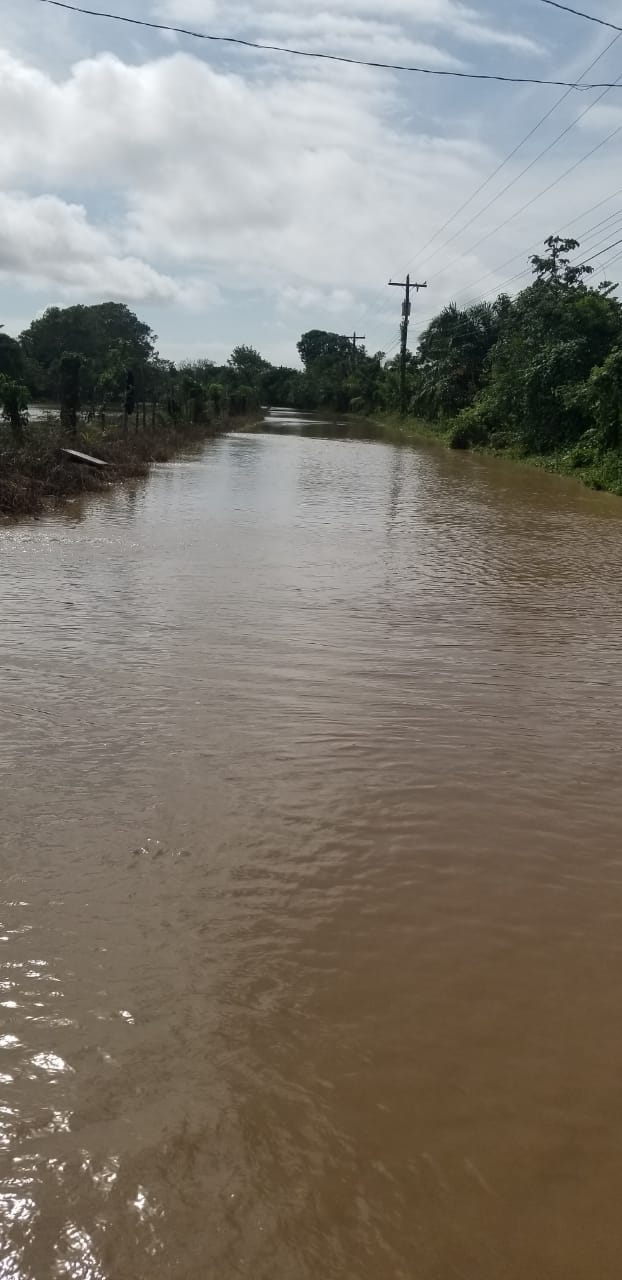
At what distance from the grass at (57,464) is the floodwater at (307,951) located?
6893mm

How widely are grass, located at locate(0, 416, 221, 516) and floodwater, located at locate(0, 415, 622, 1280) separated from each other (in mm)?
6893

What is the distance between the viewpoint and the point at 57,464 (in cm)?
1627

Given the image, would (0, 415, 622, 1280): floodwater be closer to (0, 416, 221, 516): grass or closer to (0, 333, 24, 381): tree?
(0, 416, 221, 516): grass

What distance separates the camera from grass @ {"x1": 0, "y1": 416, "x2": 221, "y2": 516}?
14.1 meters

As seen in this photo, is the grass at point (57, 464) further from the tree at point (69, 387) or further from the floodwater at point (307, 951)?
the floodwater at point (307, 951)

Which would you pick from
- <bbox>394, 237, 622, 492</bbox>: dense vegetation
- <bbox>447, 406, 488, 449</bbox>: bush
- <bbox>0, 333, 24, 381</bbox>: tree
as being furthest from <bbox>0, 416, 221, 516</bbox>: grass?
<bbox>0, 333, 24, 381</bbox>: tree

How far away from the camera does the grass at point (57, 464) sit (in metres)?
14.1

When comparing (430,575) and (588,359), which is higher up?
(588,359)

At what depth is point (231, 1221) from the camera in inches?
89.8

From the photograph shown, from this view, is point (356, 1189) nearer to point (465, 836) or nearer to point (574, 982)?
point (574, 982)

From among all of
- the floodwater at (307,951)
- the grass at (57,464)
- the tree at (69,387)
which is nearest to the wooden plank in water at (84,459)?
the grass at (57,464)

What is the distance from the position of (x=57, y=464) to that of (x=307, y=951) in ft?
47.0

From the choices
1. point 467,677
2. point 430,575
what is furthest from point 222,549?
point 467,677

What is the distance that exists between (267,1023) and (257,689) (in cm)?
327
